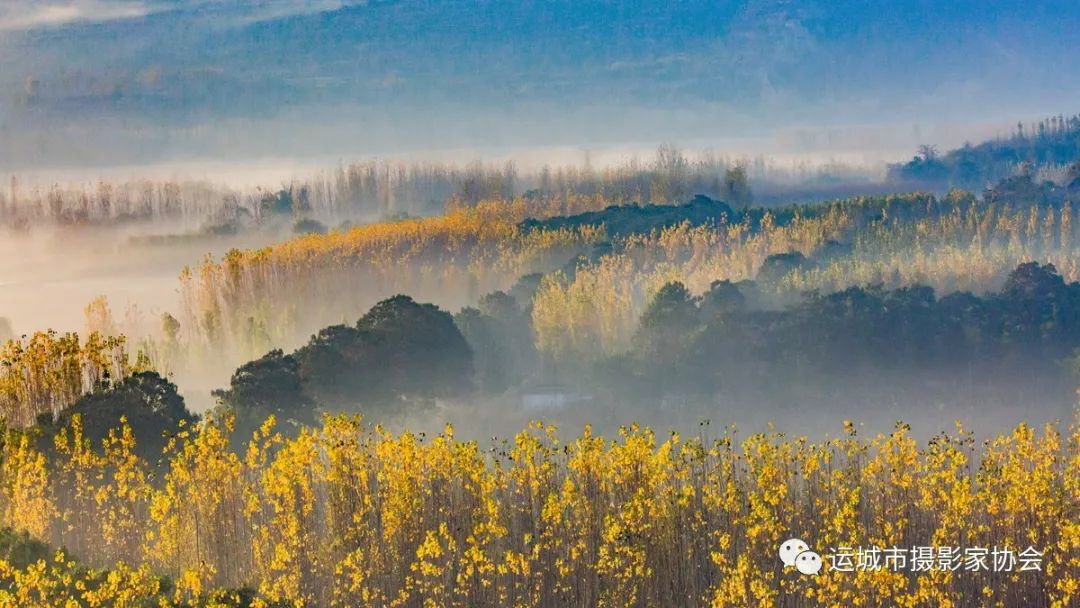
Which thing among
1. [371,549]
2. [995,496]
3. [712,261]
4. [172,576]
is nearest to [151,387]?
[172,576]

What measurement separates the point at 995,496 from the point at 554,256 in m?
112

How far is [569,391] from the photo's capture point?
107 m

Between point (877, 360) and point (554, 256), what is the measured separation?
52.5m

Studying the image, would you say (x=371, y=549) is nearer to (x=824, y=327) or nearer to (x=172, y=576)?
(x=172, y=576)

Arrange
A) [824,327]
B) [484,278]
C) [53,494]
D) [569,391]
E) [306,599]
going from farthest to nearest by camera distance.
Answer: [484,278], [569,391], [824,327], [53,494], [306,599]

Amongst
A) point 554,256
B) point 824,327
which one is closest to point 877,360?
point 824,327

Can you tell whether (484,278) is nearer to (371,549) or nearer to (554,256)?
(554,256)

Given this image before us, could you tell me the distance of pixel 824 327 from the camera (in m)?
98.2

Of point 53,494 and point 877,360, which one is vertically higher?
point 53,494

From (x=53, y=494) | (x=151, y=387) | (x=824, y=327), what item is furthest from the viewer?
(x=824, y=327)

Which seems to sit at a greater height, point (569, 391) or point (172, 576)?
point (172, 576)

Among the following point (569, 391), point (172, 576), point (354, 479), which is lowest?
point (569, 391)

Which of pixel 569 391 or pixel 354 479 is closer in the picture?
pixel 354 479

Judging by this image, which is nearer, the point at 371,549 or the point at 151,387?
the point at 371,549
